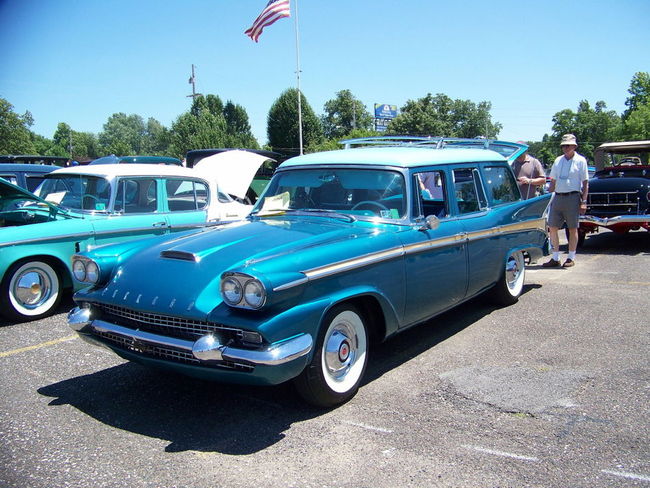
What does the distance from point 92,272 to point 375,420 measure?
2.14 metres

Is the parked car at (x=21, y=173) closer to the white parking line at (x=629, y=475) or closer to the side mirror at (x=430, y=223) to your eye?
the side mirror at (x=430, y=223)

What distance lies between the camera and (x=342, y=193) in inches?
171

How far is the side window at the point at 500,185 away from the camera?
5.39 m

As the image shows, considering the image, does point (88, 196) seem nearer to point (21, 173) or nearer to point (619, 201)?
point (21, 173)

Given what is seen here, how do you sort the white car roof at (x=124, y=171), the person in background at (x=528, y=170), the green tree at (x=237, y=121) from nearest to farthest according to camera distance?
1. the white car roof at (x=124, y=171)
2. the person in background at (x=528, y=170)
3. the green tree at (x=237, y=121)

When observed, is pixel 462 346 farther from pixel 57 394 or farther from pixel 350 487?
pixel 57 394

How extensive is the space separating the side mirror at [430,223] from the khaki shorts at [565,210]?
4.85m

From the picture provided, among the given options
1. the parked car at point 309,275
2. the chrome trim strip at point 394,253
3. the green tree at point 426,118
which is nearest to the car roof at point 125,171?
the parked car at point 309,275

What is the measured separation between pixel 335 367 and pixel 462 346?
1.63 meters

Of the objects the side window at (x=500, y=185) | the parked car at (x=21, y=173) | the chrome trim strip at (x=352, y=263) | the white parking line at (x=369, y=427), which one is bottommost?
the white parking line at (x=369, y=427)

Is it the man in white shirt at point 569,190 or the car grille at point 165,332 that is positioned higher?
the man in white shirt at point 569,190

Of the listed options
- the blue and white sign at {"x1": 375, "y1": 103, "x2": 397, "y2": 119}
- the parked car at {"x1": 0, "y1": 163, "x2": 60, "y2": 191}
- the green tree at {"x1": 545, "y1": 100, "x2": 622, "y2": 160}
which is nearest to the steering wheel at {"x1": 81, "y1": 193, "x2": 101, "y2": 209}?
the parked car at {"x1": 0, "y1": 163, "x2": 60, "y2": 191}

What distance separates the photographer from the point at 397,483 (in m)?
2.59

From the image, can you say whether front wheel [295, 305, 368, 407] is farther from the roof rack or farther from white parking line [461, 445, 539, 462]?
the roof rack
